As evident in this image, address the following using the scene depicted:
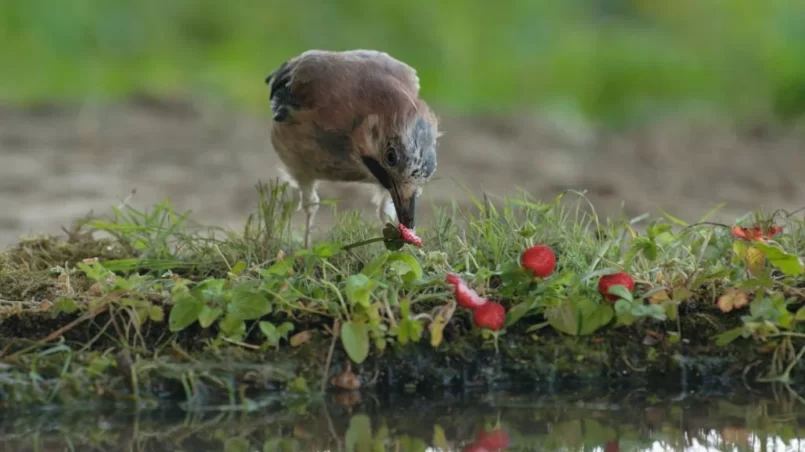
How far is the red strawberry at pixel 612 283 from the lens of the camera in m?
5.00

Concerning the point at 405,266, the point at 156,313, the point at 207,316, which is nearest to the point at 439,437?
the point at 405,266

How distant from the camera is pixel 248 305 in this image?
4965 millimetres

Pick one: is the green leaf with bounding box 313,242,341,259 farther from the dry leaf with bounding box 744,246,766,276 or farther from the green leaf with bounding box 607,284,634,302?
the dry leaf with bounding box 744,246,766,276

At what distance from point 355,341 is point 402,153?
61.2 inches

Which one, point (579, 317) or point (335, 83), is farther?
point (335, 83)

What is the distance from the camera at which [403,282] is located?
203 inches

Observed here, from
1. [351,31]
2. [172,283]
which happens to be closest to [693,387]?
[172,283]

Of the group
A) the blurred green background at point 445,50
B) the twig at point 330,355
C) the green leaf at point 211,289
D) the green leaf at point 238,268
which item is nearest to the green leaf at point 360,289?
the twig at point 330,355

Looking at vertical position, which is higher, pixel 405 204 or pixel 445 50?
pixel 445 50

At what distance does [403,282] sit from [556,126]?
24.7 feet

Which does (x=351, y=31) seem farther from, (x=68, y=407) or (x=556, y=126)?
(x=68, y=407)

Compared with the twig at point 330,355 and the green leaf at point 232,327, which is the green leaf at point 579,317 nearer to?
the twig at point 330,355

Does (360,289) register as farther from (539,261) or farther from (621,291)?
(621,291)

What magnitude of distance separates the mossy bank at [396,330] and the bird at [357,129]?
0.80 meters
